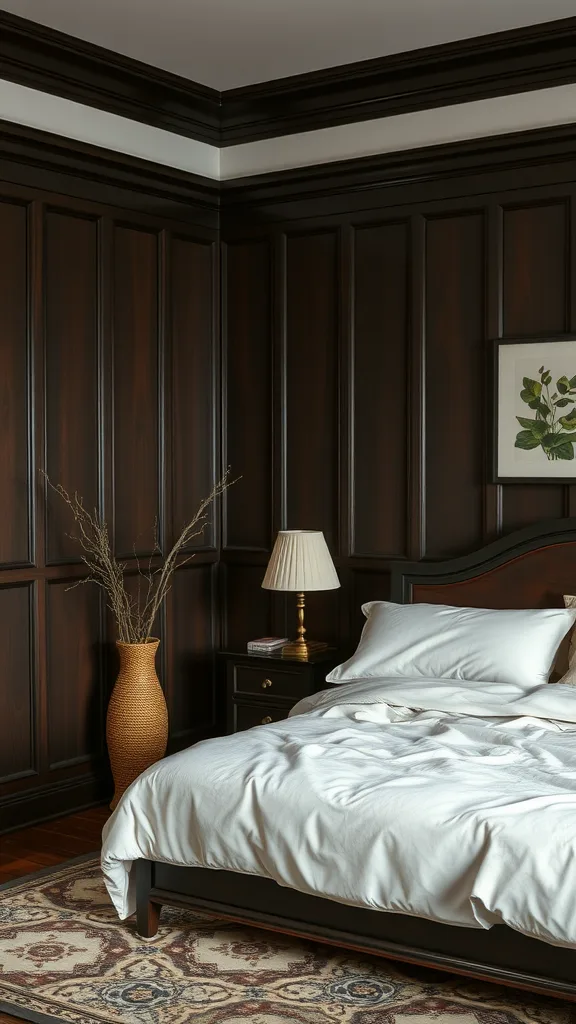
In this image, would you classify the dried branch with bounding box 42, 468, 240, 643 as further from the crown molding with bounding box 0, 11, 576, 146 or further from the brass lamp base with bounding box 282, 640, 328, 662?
the crown molding with bounding box 0, 11, 576, 146

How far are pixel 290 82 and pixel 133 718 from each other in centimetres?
282

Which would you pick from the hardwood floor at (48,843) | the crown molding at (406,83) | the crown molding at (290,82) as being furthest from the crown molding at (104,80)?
the hardwood floor at (48,843)

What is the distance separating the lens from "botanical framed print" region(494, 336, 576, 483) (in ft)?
15.5

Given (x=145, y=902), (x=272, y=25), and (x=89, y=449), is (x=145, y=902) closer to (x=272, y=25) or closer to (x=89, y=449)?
(x=89, y=449)

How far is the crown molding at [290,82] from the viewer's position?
4.54 meters

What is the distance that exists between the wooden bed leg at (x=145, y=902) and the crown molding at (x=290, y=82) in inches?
118

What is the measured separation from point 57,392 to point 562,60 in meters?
2.41

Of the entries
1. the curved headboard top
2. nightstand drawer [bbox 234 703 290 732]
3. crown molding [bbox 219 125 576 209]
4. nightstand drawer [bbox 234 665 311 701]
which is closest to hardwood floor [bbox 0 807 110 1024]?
nightstand drawer [bbox 234 703 290 732]

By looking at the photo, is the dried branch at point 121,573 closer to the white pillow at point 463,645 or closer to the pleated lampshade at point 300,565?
the pleated lampshade at point 300,565

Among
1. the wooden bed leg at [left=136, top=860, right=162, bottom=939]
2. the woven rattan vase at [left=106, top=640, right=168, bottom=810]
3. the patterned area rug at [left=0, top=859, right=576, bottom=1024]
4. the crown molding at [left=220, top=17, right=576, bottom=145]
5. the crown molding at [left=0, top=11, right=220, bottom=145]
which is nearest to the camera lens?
the patterned area rug at [left=0, top=859, right=576, bottom=1024]

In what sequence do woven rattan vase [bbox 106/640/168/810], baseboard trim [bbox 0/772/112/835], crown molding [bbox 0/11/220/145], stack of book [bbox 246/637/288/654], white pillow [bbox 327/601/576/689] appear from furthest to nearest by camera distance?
1. stack of book [bbox 246/637/288/654]
2. woven rattan vase [bbox 106/640/168/810]
3. baseboard trim [bbox 0/772/112/835]
4. crown molding [bbox 0/11/220/145]
5. white pillow [bbox 327/601/576/689]

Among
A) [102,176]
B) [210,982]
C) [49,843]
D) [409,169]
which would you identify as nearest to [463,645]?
[210,982]

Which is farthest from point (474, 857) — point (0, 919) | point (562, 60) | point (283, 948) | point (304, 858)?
point (562, 60)

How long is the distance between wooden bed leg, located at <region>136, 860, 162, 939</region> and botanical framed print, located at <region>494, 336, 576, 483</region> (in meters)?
2.28
